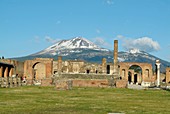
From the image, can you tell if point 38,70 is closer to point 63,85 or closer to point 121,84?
point 121,84

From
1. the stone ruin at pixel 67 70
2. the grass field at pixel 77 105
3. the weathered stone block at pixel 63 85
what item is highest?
the stone ruin at pixel 67 70

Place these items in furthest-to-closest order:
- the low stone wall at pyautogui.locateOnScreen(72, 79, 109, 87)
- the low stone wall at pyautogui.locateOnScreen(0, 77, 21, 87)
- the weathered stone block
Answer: the low stone wall at pyautogui.locateOnScreen(72, 79, 109, 87)
the low stone wall at pyautogui.locateOnScreen(0, 77, 21, 87)
the weathered stone block

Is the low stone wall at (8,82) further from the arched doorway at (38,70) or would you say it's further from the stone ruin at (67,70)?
the arched doorway at (38,70)

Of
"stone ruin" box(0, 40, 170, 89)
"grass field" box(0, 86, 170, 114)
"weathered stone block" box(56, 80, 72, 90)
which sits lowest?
"grass field" box(0, 86, 170, 114)

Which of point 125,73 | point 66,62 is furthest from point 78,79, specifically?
point 125,73

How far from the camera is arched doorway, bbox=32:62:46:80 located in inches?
2564

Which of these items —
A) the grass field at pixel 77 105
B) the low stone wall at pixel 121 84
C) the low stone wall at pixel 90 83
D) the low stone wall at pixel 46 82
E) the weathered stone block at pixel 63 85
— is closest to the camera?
the grass field at pixel 77 105

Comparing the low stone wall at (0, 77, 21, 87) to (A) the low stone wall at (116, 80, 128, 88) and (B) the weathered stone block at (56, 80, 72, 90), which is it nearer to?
(B) the weathered stone block at (56, 80, 72, 90)

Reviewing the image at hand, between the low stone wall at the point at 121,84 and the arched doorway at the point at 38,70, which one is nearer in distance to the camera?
the low stone wall at the point at 121,84

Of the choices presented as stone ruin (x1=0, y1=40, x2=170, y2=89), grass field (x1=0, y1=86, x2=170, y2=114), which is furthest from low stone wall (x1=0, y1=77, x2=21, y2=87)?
grass field (x1=0, y1=86, x2=170, y2=114)

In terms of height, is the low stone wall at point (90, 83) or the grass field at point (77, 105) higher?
the low stone wall at point (90, 83)

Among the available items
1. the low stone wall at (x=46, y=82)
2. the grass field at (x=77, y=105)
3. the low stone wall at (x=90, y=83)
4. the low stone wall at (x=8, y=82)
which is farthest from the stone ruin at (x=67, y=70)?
the grass field at (x=77, y=105)

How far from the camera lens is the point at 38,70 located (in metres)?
65.8

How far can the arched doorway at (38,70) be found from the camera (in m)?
65.1
